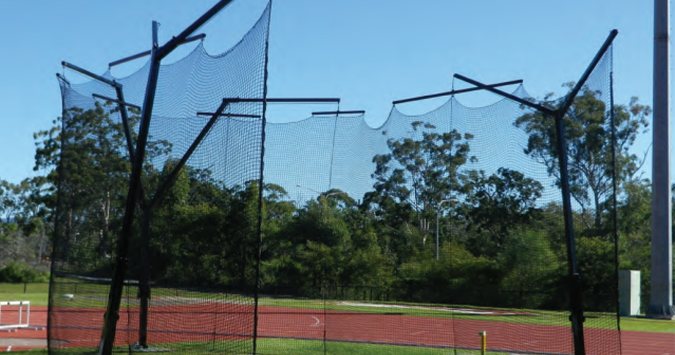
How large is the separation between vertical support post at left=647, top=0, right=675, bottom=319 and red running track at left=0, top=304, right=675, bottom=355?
86.7 inches

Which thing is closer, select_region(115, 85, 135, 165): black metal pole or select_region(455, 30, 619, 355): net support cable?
select_region(455, 30, 619, 355): net support cable

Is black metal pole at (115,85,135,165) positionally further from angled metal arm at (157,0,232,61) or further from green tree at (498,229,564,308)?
green tree at (498,229,564,308)

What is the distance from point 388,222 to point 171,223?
361cm

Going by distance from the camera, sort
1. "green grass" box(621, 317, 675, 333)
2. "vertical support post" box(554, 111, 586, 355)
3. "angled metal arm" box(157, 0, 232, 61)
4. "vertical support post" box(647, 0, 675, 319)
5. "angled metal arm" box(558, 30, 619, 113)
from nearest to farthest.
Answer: "angled metal arm" box(157, 0, 232, 61), "vertical support post" box(554, 111, 586, 355), "angled metal arm" box(558, 30, 619, 113), "vertical support post" box(647, 0, 675, 319), "green grass" box(621, 317, 675, 333)

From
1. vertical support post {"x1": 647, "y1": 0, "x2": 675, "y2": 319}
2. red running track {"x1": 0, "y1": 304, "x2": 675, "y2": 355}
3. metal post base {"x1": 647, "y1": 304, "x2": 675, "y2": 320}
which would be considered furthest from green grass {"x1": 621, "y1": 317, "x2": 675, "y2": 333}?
vertical support post {"x1": 647, "y1": 0, "x2": 675, "y2": 319}

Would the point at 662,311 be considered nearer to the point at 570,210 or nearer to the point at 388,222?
the point at 388,222

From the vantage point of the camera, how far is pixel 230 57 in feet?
24.9

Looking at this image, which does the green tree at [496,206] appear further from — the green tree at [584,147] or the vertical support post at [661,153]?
the vertical support post at [661,153]

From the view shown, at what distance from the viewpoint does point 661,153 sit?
780 inches

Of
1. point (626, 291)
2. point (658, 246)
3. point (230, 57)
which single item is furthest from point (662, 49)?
point (230, 57)

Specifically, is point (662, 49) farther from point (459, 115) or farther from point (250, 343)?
point (250, 343)

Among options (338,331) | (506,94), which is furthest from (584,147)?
(338,331)

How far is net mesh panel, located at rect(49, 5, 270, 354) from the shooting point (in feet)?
25.3

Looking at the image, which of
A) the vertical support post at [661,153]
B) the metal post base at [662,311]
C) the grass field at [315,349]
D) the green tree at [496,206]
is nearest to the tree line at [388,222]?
the green tree at [496,206]
